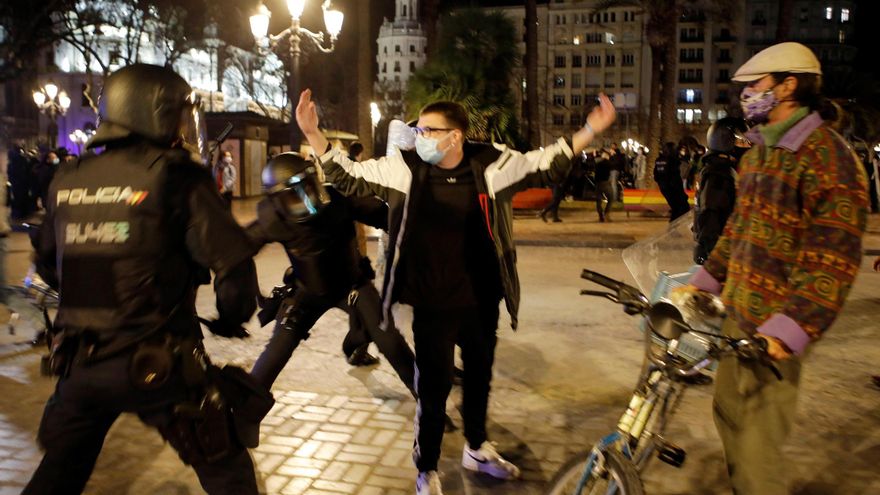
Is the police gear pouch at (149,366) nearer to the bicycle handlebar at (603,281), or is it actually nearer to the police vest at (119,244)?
the police vest at (119,244)

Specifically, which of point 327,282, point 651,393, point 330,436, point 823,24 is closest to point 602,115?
point 651,393

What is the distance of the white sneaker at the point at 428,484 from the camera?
3879 mm

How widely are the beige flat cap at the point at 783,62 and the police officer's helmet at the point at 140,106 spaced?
80.1 inches

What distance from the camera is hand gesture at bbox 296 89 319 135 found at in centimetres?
437

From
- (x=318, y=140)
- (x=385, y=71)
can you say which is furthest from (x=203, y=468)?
(x=385, y=71)

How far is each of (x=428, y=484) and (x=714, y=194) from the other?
3014mm

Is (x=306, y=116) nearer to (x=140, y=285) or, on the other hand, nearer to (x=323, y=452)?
(x=323, y=452)

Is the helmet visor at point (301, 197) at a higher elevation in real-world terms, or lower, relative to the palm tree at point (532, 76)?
lower

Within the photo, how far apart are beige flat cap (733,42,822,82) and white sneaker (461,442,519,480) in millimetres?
2307

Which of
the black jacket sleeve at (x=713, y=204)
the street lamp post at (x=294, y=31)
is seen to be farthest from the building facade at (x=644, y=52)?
the black jacket sleeve at (x=713, y=204)

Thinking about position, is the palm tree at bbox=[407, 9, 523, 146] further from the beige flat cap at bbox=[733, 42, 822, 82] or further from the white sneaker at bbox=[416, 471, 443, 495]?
the beige flat cap at bbox=[733, 42, 822, 82]

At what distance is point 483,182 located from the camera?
3.98 m

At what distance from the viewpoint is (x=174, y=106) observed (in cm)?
263

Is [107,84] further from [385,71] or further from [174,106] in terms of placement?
[385,71]
